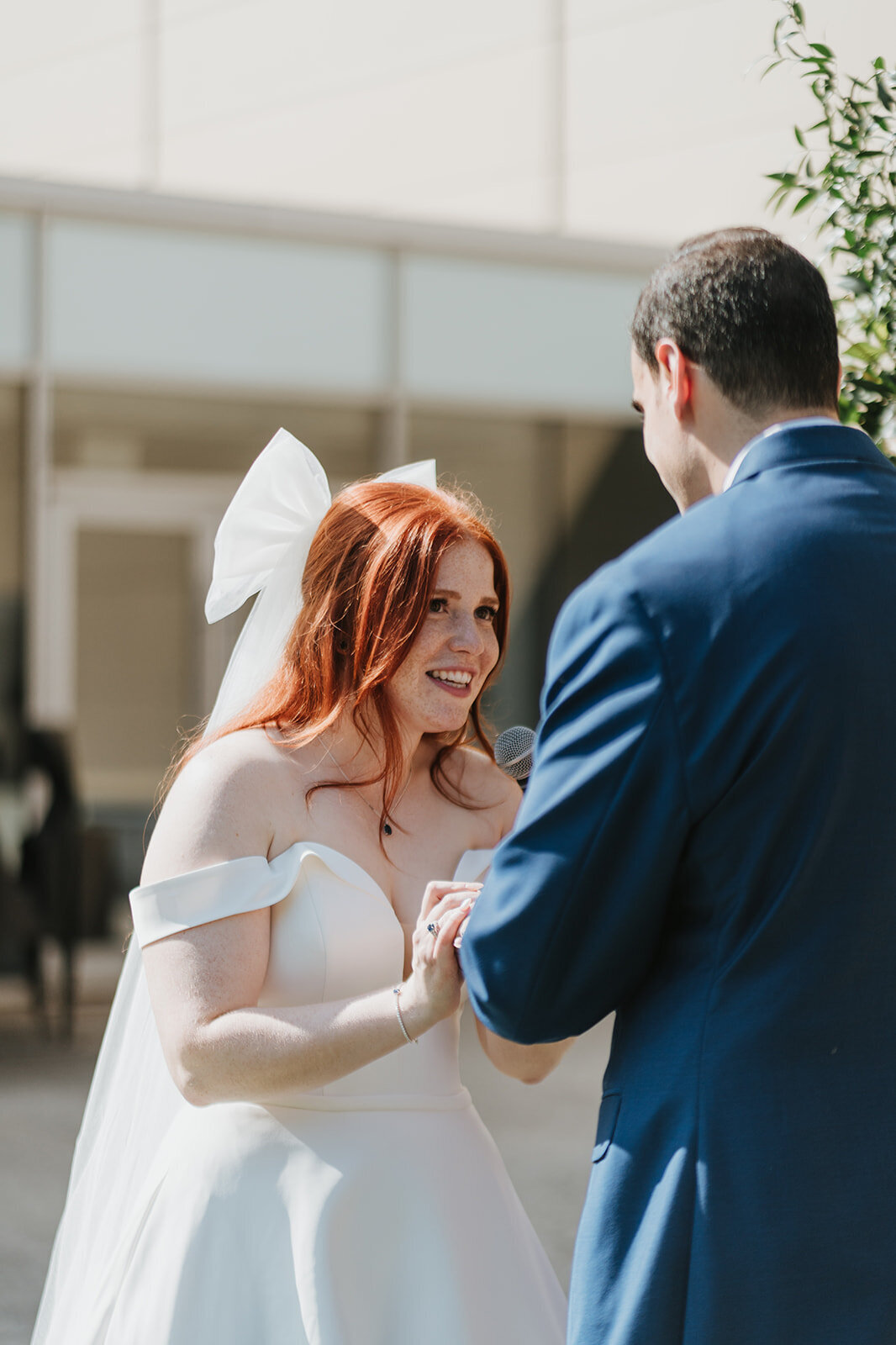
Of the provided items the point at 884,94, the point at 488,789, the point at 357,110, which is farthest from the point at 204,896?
the point at 357,110

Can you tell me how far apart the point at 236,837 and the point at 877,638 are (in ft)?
3.00

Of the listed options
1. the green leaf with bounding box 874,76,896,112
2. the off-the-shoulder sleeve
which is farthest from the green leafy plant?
the off-the-shoulder sleeve

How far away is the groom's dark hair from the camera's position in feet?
5.22

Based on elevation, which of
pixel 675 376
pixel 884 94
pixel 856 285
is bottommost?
pixel 675 376

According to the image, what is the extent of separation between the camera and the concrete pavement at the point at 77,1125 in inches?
197

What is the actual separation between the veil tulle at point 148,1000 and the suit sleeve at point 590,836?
0.92m

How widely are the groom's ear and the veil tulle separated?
2.98ft

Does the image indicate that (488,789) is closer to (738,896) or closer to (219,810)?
(219,810)

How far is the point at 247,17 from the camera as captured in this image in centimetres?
1034

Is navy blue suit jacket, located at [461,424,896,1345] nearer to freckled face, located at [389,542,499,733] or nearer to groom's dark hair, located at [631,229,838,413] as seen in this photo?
groom's dark hair, located at [631,229,838,413]

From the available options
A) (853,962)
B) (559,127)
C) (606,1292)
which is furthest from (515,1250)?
(559,127)

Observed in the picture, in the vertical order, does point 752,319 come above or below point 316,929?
above

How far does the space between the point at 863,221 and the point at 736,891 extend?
1141 millimetres

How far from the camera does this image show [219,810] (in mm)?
2121
